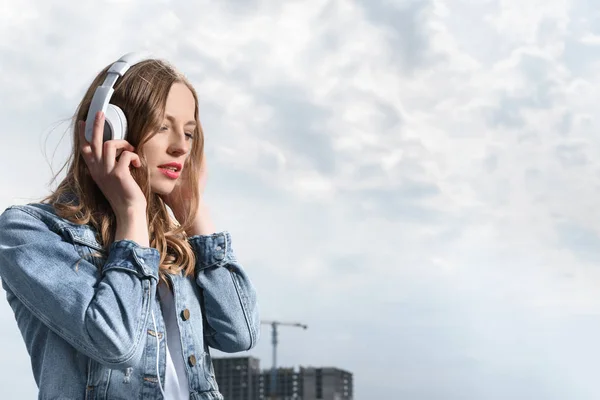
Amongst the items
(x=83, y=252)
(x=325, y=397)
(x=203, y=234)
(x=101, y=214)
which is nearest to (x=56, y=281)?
(x=83, y=252)

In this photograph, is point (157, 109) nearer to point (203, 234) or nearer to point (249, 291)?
point (203, 234)

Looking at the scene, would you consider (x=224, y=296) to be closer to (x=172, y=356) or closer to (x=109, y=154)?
(x=172, y=356)

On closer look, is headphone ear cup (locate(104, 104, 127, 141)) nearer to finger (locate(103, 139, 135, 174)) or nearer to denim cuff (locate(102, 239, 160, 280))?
finger (locate(103, 139, 135, 174))

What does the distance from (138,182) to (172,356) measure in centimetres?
54

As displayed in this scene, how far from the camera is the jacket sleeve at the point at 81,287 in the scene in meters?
2.12

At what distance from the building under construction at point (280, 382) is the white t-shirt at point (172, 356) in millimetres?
64080

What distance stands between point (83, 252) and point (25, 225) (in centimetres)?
18

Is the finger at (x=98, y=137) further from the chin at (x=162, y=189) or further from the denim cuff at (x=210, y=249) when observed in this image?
the denim cuff at (x=210, y=249)

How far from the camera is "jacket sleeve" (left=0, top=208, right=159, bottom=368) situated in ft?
6.94

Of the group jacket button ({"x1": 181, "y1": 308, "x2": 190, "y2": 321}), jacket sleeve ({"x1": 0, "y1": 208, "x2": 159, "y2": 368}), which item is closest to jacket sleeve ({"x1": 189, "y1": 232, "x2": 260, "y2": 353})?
jacket button ({"x1": 181, "y1": 308, "x2": 190, "y2": 321})

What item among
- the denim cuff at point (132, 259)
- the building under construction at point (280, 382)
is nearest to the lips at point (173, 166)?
the denim cuff at point (132, 259)

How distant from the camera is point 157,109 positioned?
250 centimetres

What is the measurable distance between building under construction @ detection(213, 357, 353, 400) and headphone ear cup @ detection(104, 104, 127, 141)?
211ft

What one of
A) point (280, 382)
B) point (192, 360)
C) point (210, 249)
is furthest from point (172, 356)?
point (280, 382)
